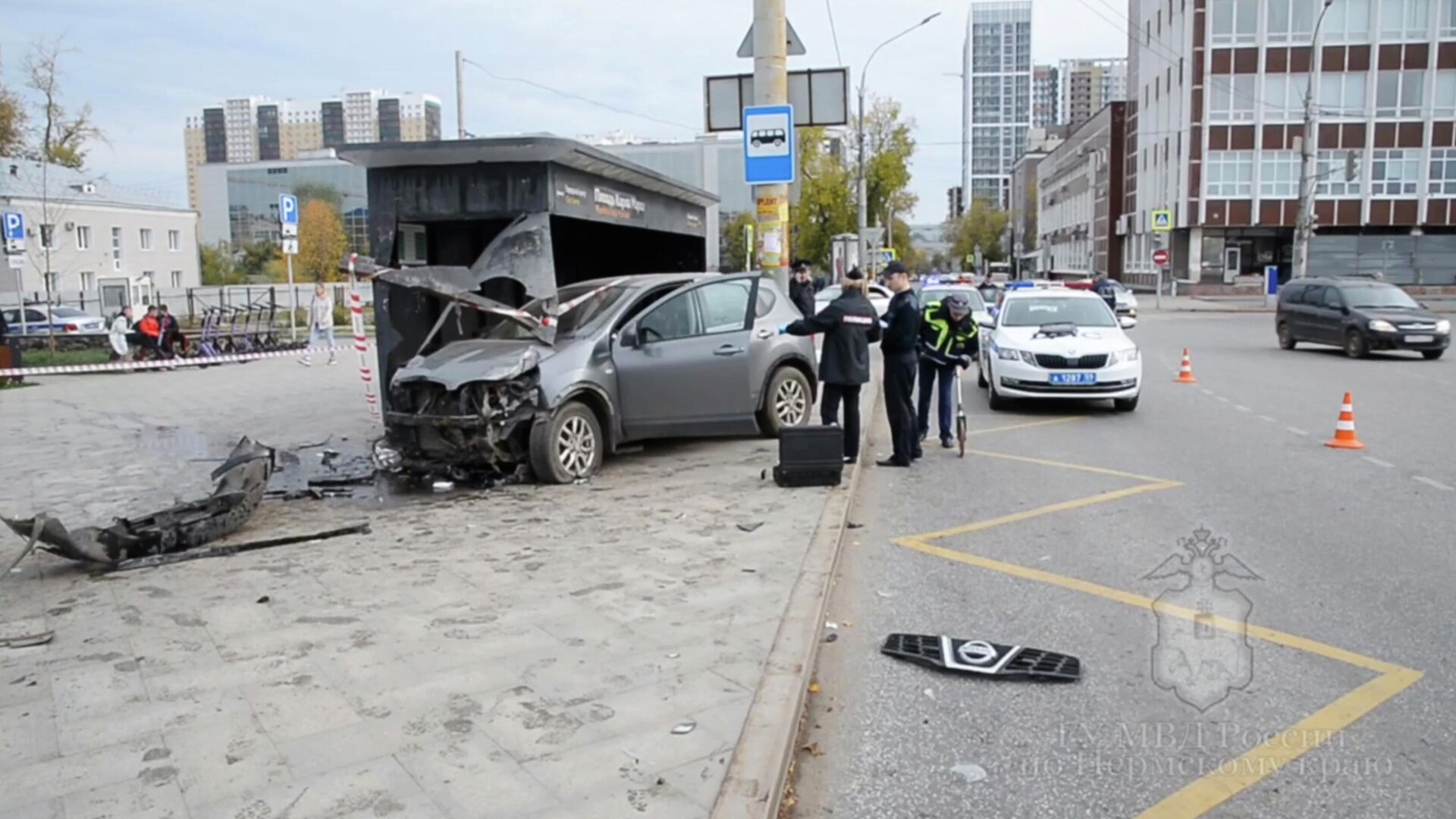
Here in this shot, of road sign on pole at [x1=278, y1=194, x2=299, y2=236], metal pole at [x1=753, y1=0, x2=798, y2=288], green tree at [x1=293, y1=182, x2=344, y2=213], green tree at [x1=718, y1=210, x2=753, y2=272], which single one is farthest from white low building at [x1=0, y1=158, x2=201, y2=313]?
metal pole at [x1=753, y1=0, x2=798, y2=288]

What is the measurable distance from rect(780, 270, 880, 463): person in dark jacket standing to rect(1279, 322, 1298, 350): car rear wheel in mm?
18364

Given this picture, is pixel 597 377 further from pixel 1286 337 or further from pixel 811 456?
pixel 1286 337

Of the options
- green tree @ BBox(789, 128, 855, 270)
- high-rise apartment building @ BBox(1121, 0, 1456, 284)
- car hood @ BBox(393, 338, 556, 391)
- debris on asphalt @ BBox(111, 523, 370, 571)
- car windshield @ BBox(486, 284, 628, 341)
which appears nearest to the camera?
debris on asphalt @ BBox(111, 523, 370, 571)

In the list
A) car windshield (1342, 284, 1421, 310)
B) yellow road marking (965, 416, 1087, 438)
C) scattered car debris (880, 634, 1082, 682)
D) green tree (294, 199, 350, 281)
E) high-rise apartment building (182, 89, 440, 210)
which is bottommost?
scattered car debris (880, 634, 1082, 682)

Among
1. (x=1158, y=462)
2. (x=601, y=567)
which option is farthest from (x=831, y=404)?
(x=601, y=567)

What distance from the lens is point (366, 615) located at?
19.0 ft

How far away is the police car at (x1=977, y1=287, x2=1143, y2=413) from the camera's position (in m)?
13.6

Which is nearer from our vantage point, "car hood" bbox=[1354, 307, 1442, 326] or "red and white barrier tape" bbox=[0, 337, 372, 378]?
"red and white barrier tape" bbox=[0, 337, 372, 378]

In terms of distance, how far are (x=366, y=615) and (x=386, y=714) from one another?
141cm

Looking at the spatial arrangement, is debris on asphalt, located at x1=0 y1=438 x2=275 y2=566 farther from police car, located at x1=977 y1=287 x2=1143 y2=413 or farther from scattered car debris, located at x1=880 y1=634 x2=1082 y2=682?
police car, located at x1=977 y1=287 x2=1143 y2=413

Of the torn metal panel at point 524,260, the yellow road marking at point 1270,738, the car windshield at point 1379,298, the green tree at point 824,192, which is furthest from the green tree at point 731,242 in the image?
the yellow road marking at point 1270,738

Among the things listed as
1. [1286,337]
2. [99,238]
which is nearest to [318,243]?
[99,238]

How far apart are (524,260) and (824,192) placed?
5532 cm

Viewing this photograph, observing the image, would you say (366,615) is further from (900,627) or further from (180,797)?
(900,627)
